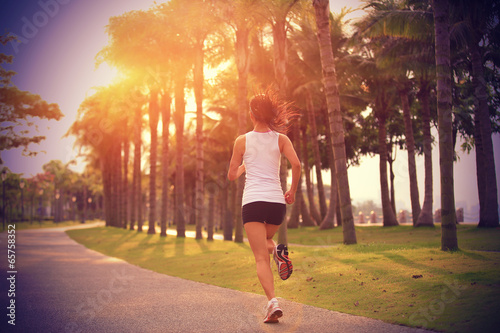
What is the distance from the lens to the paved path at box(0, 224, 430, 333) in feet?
14.4

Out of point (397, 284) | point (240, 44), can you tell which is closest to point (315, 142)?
point (240, 44)

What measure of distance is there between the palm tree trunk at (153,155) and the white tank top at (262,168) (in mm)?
24066

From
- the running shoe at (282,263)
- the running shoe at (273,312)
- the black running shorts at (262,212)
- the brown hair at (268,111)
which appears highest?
the brown hair at (268,111)

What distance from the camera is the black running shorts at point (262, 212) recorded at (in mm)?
4309

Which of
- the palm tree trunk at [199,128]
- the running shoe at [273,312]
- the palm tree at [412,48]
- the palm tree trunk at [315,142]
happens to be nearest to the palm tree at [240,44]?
the palm tree trunk at [199,128]

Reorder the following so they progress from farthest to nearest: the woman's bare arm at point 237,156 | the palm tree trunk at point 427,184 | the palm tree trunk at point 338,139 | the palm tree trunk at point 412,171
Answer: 1. the palm tree trunk at point 412,171
2. the palm tree trunk at point 427,184
3. the palm tree trunk at point 338,139
4. the woman's bare arm at point 237,156

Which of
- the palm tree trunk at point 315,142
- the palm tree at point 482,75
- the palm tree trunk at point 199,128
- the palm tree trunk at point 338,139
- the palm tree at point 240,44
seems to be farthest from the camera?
the palm tree trunk at point 315,142

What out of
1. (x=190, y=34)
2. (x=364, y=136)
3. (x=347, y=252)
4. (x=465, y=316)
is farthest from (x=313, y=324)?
(x=364, y=136)

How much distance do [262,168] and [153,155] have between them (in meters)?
24.9

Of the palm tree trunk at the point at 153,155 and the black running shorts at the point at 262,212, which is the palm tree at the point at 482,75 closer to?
the black running shorts at the point at 262,212

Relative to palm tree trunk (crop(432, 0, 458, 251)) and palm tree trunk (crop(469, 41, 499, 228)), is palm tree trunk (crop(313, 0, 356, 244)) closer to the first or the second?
palm tree trunk (crop(432, 0, 458, 251))

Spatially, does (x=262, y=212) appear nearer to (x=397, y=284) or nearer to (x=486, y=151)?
(x=397, y=284)

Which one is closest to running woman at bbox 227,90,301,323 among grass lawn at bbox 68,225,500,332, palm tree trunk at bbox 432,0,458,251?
grass lawn at bbox 68,225,500,332

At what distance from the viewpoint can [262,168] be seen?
446cm
